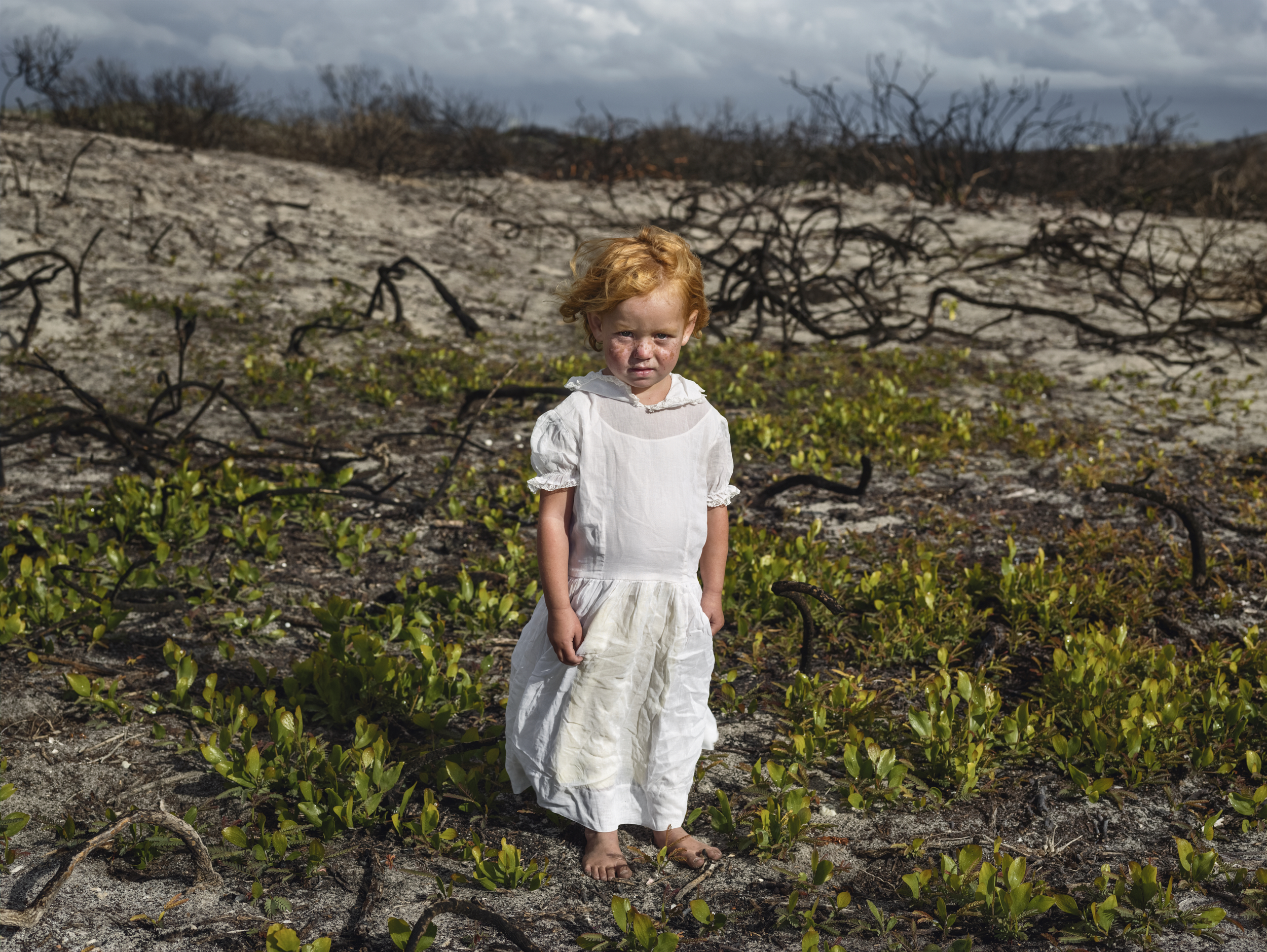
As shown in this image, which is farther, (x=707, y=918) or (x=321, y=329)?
(x=321, y=329)

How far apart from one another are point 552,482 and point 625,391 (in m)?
0.28

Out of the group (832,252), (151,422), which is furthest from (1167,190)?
(151,422)

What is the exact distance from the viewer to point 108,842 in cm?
230

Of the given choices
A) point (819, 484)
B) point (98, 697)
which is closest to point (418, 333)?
point (819, 484)

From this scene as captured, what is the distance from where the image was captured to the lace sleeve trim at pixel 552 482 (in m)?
2.27

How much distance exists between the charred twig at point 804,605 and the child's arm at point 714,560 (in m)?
0.31

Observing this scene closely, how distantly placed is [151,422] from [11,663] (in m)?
2.21

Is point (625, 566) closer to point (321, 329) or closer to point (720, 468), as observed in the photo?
point (720, 468)

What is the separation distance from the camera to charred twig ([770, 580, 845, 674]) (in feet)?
8.95

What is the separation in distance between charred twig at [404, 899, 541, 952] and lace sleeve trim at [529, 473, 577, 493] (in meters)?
0.92

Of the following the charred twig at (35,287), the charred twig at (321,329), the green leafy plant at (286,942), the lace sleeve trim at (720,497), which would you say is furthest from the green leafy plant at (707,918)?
the charred twig at (35,287)

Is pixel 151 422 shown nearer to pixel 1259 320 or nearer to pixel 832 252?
pixel 832 252

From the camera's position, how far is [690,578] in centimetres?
241

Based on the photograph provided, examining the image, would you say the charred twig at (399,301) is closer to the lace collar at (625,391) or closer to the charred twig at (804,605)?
the charred twig at (804,605)
